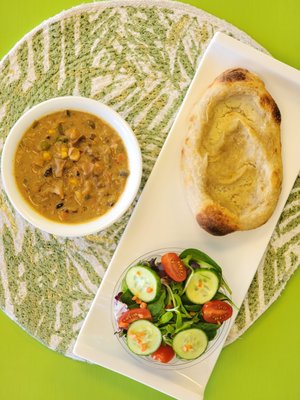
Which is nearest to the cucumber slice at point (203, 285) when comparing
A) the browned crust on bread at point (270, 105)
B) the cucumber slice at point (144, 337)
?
the cucumber slice at point (144, 337)

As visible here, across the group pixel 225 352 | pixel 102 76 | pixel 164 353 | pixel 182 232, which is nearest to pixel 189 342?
pixel 164 353

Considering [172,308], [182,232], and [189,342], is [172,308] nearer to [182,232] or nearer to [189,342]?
[189,342]

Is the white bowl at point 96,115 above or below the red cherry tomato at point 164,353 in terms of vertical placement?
above

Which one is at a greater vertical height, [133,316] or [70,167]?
[70,167]

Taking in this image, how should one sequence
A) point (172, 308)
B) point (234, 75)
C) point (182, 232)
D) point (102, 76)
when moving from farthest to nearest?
point (102, 76) → point (182, 232) → point (234, 75) → point (172, 308)

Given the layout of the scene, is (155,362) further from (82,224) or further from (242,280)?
(82,224)

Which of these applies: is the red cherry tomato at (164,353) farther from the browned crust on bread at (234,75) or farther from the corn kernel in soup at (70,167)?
the browned crust on bread at (234,75)
